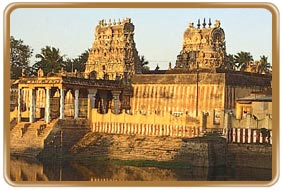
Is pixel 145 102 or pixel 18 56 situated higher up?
pixel 18 56

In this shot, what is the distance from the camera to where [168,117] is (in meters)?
11.0

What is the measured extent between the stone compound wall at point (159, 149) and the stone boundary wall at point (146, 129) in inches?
10.1

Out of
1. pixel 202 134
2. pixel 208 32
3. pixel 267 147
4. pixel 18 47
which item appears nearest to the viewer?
pixel 18 47

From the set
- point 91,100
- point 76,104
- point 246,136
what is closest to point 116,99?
point 91,100

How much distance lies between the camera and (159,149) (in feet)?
33.7

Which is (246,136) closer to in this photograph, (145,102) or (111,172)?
(145,102)

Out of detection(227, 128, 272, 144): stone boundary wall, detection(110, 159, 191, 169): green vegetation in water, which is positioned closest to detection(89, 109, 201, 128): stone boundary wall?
detection(227, 128, 272, 144): stone boundary wall

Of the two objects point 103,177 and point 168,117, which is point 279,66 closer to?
point 103,177

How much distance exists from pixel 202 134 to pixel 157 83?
183cm

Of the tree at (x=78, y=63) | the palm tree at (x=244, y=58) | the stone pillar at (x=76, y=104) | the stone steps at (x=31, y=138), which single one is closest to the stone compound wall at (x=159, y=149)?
the stone steps at (x=31, y=138)

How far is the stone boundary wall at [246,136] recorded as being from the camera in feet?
32.7

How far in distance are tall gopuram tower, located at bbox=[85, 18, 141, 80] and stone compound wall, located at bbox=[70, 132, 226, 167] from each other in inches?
189

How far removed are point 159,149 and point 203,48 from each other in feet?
21.8
